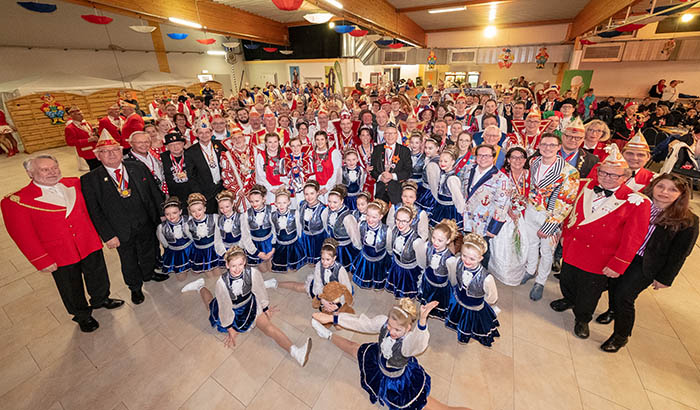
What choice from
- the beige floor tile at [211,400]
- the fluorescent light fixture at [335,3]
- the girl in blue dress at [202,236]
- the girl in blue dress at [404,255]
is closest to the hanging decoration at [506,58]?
the fluorescent light fixture at [335,3]

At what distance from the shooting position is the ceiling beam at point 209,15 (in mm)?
7826

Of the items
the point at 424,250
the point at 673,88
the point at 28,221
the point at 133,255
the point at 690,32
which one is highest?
the point at 690,32

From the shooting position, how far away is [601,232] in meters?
2.72

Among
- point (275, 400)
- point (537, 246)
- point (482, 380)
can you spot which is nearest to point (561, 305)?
point (537, 246)

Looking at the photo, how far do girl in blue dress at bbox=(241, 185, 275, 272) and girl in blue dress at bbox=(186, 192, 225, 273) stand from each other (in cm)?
41

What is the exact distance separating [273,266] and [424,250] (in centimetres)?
217

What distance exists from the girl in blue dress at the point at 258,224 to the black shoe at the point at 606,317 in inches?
161

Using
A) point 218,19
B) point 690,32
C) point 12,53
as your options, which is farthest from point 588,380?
point 12,53

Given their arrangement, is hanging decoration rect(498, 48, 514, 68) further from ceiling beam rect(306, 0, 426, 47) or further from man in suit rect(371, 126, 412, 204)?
man in suit rect(371, 126, 412, 204)

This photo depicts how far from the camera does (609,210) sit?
2.65 metres

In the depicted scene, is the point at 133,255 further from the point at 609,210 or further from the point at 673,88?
the point at 673,88

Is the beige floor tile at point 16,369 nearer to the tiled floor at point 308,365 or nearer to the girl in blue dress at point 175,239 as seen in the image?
the tiled floor at point 308,365

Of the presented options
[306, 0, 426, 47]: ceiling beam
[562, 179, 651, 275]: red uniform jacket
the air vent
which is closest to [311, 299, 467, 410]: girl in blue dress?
[562, 179, 651, 275]: red uniform jacket

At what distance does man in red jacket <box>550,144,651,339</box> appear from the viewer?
8.24 ft
